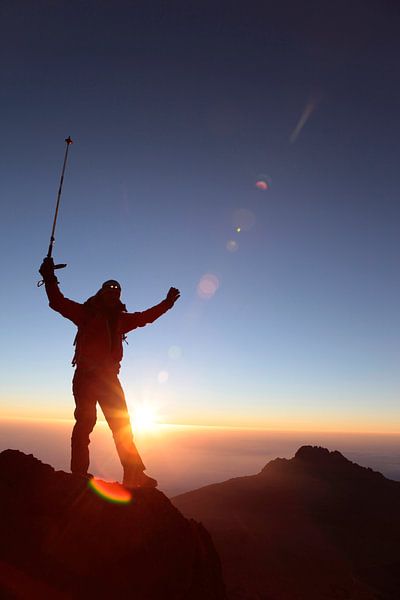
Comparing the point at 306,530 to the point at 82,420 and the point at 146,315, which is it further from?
the point at 82,420

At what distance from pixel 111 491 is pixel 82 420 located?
4.96 feet

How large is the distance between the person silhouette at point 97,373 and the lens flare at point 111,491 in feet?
2.71

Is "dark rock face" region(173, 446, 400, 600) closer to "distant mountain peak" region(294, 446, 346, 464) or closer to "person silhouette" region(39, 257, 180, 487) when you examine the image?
"distant mountain peak" region(294, 446, 346, 464)

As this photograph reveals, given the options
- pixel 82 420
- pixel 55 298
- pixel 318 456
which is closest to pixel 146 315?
pixel 55 298

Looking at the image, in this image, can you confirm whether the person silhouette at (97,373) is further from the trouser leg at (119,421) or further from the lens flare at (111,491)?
the lens flare at (111,491)

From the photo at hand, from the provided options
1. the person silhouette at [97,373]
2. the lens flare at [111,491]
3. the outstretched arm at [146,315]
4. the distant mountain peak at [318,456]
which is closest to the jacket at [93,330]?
the person silhouette at [97,373]

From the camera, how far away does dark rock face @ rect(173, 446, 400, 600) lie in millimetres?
25406

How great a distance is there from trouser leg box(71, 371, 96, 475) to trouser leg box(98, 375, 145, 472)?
8.8 inches

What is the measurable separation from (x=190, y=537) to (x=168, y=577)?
1.18 meters

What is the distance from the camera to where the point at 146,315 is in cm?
852

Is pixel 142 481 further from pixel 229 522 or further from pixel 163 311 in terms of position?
pixel 229 522

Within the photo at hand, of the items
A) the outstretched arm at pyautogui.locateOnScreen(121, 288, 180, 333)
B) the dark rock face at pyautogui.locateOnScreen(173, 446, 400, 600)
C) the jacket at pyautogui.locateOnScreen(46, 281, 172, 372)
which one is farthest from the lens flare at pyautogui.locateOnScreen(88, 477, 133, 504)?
the dark rock face at pyautogui.locateOnScreen(173, 446, 400, 600)

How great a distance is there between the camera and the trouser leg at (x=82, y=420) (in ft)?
23.8

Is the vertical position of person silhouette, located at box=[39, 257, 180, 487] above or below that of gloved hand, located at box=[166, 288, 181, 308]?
below
